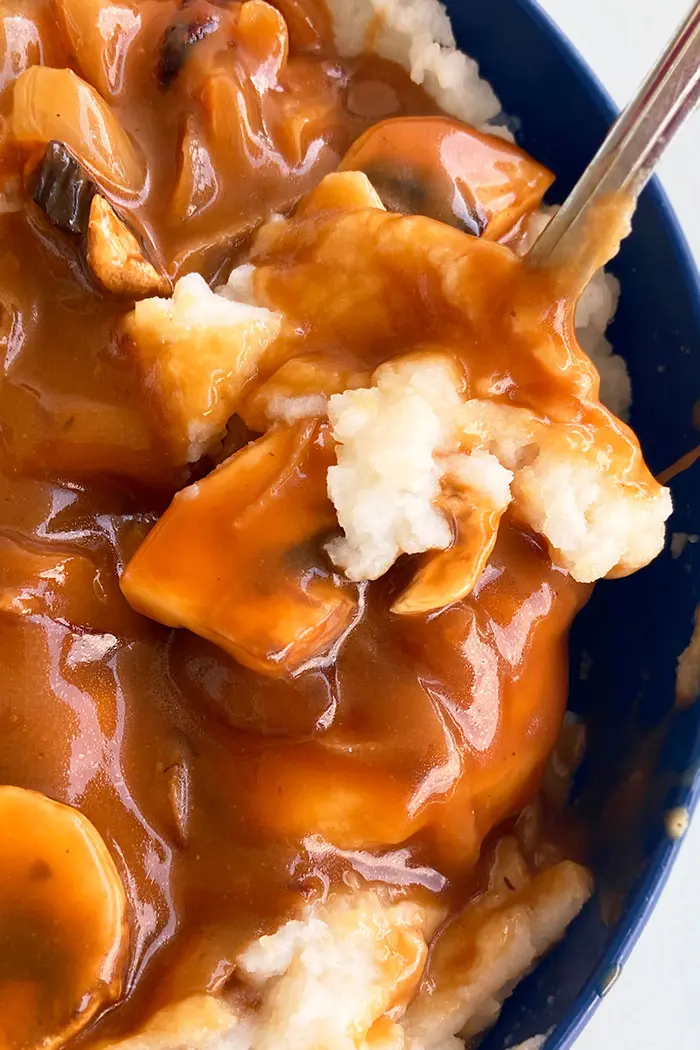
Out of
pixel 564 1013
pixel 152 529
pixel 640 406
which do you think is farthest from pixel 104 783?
pixel 640 406

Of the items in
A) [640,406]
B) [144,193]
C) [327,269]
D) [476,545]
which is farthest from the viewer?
[640,406]

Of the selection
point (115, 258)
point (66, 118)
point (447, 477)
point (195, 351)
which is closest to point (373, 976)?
point (447, 477)

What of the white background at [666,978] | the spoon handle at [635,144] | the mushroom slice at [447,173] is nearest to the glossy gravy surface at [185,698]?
the spoon handle at [635,144]

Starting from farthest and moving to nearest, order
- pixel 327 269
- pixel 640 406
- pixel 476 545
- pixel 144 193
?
pixel 640 406 < pixel 144 193 < pixel 327 269 < pixel 476 545

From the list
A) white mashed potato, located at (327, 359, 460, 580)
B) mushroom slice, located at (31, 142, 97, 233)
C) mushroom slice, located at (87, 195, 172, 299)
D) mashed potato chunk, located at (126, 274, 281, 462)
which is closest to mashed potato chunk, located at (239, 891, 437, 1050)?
white mashed potato, located at (327, 359, 460, 580)

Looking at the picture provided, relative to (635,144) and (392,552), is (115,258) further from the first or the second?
(635,144)

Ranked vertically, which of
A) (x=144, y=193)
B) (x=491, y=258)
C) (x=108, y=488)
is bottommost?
(x=108, y=488)

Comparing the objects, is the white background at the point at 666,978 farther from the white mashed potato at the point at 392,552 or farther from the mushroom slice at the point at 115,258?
the mushroom slice at the point at 115,258

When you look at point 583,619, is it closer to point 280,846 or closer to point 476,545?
point 476,545
